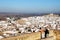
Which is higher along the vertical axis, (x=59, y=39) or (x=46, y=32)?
(x=46, y=32)

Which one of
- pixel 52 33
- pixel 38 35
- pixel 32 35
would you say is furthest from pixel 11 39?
pixel 52 33

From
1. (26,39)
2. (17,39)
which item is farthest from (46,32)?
(17,39)

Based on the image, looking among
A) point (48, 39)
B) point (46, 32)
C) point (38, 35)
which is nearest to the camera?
point (48, 39)

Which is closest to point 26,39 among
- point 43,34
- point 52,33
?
point 43,34

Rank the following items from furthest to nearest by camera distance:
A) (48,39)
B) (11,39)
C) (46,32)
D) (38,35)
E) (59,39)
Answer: (59,39) < (38,35) < (46,32) < (48,39) < (11,39)

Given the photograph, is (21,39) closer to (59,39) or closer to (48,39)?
(48,39)

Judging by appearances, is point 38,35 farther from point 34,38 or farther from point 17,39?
point 17,39

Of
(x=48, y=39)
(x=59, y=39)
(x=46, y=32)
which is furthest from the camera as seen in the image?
(x=59, y=39)

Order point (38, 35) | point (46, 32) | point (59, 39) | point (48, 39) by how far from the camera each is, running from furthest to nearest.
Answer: point (59, 39), point (38, 35), point (46, 32), point (48, 39)

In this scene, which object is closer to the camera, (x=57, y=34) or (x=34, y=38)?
(x=34, y=38)

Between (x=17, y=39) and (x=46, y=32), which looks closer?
(x=17, y=39)
